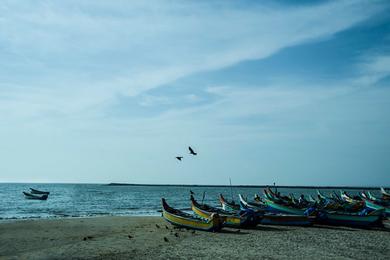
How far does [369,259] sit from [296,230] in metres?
9.42

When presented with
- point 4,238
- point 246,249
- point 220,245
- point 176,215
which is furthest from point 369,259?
point 4,238

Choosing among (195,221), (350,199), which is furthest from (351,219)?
(350,199)

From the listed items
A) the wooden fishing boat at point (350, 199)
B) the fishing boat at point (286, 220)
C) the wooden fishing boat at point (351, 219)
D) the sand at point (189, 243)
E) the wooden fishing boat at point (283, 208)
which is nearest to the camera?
the sand at point (189, 243)

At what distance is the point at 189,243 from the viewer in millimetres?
20469

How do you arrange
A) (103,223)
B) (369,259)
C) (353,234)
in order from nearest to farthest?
(369,259) → (353,234) → (103,223)

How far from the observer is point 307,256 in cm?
1700

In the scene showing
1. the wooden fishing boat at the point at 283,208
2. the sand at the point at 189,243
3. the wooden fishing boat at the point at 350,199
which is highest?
the wooden fishing boat at the point at 350,199

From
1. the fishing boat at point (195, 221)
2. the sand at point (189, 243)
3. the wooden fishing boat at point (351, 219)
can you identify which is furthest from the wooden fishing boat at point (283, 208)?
the fishing boat at point (195, 221)

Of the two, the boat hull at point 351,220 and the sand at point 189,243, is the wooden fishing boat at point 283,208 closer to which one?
the boat hull at point 351,220

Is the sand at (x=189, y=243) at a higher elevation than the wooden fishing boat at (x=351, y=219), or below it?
below

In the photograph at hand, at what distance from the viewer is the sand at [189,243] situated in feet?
57.6

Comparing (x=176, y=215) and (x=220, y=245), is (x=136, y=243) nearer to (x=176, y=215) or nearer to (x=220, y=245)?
(x=220, y=245)

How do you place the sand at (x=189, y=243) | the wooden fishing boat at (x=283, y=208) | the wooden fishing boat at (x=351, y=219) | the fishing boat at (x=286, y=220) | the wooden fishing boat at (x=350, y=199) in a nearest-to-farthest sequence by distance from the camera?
1. the sand at (x=189, y=243)
2. the wooden fishing boat at (x=351, y=219)
3. the fishing boat at (x=286, y=220)
4. the wooden fishing boat at (x=283, y=208)
5. the wooden fishing boat at (x=350, y=199)

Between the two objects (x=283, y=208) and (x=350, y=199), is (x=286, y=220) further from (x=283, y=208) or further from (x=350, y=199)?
(x=350, y=199)
